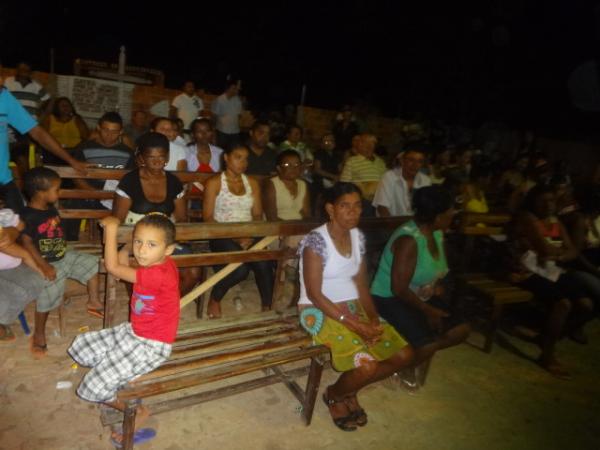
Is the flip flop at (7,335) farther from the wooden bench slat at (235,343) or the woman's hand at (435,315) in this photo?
the woman's hand at (435,315)

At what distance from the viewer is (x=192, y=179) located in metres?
4.62

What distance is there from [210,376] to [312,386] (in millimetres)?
797

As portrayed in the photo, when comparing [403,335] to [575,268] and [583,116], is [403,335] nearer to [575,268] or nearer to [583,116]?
[575,268]

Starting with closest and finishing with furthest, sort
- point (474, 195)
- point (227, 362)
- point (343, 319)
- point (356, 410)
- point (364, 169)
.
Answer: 1. point (227, 362)
2. point (343, 319)
3. point (356, 410)
4. point (364, 169)
5. point (474, 195)

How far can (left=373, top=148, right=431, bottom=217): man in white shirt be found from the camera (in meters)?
4.98

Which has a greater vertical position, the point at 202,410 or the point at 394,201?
the point at 394,201

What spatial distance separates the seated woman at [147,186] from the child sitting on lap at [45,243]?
1.57ft

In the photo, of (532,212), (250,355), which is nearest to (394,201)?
(532,212)

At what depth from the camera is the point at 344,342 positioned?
304cm

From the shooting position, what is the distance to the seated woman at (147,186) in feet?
11.5

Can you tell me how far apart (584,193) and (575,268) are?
1.01m

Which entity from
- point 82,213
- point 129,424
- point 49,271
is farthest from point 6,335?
point 129,424

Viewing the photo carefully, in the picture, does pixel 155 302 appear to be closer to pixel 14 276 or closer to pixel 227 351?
pixel 227 351

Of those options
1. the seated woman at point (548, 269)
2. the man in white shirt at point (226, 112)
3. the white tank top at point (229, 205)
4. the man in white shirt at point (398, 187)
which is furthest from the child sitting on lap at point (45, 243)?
the man in white shirt at point (226, 112)
